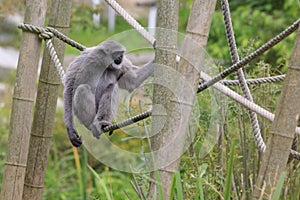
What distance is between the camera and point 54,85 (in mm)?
3291

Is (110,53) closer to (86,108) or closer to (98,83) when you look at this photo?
(98,83)

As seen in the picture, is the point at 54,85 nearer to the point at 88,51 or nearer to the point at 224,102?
the point at 88,51

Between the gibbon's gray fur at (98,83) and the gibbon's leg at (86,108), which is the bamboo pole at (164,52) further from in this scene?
the gibbon's leg at (86,108)

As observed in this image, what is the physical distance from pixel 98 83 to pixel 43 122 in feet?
1.69

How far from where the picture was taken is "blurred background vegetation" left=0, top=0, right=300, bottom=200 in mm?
3127

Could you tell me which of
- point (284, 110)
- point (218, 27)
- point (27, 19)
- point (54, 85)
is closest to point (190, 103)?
point (284, 110)

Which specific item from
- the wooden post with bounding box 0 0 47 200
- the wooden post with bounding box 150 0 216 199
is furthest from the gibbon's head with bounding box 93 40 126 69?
the wooden post with bounding box 150 0 216 199

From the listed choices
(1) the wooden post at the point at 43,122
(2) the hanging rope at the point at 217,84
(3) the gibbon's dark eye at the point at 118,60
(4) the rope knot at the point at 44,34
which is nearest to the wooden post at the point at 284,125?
(2) the hanging rope at the point at 217,84

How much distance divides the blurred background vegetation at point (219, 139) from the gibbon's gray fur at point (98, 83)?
21 centimetres

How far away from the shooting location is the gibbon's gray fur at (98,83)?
2865 millimetres

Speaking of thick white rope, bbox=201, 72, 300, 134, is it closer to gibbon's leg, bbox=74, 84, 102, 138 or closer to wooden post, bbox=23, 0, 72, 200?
gibbon's leg, bbox=74, 84, 102, 138

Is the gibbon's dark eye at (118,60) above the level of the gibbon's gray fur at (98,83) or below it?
above

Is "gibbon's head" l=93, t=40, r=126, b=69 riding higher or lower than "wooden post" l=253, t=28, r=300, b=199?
higher

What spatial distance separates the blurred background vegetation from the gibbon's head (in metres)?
0.50
